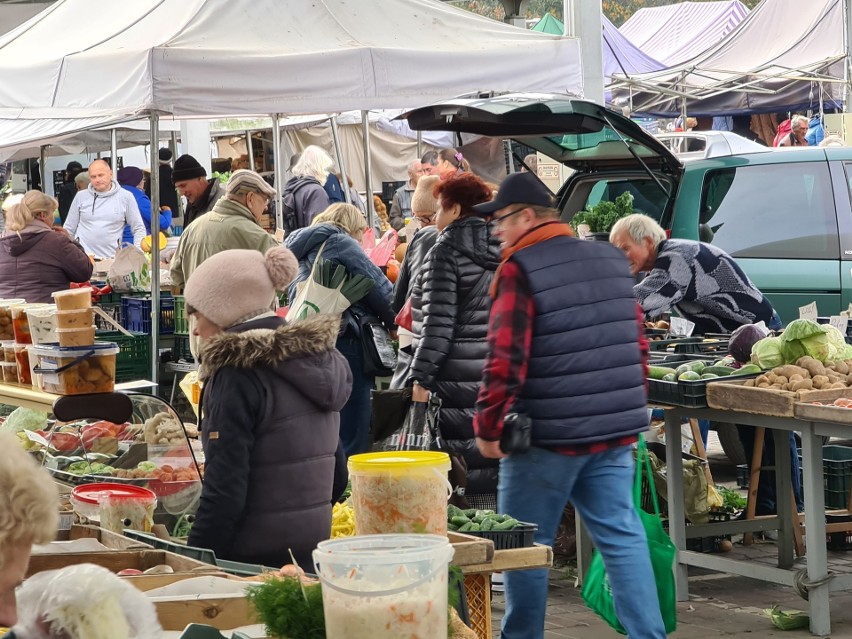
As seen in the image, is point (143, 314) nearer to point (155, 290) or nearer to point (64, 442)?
point (155, 290)

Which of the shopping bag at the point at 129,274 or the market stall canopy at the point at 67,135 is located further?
the market stall canopy at the point at 67,135

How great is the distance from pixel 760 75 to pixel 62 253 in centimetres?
1852

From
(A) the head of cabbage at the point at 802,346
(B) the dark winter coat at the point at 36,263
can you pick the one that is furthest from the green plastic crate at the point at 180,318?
(A) the head of cabbage at the point at 802,346

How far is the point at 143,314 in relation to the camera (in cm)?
945

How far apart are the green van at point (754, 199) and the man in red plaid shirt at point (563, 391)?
3.99 meters

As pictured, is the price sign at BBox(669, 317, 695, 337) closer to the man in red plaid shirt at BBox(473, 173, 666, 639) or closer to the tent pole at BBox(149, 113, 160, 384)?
the man in red plaid shirt at BBox(473, 173, 666, 639)

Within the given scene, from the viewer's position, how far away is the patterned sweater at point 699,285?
7.30 m

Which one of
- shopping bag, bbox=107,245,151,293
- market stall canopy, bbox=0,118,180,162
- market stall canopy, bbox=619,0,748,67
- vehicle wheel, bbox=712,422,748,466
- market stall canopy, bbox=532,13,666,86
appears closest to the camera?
vehicle wheel, bbox=712,422,748,466

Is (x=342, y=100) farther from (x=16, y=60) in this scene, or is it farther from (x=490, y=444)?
(x=490, y=444)

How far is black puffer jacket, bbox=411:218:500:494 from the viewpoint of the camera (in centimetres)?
639

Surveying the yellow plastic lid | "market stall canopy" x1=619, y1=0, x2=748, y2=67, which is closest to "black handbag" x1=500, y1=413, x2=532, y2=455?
the yellow plastic lid

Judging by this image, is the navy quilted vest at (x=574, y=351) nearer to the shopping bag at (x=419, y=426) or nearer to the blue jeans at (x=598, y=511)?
the blue jeans at (x=598, y=511)

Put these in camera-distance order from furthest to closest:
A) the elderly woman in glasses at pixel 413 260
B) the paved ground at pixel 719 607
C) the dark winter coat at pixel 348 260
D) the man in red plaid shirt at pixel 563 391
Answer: the dark winter coat at pixel 348 260 → the elderly woman in glasses at pixel 413 260 → the paved ground at pixel 719 607 → the man in red plaid shirt at pixel 563 391

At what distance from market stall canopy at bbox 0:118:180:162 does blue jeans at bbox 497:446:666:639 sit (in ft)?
17.9
